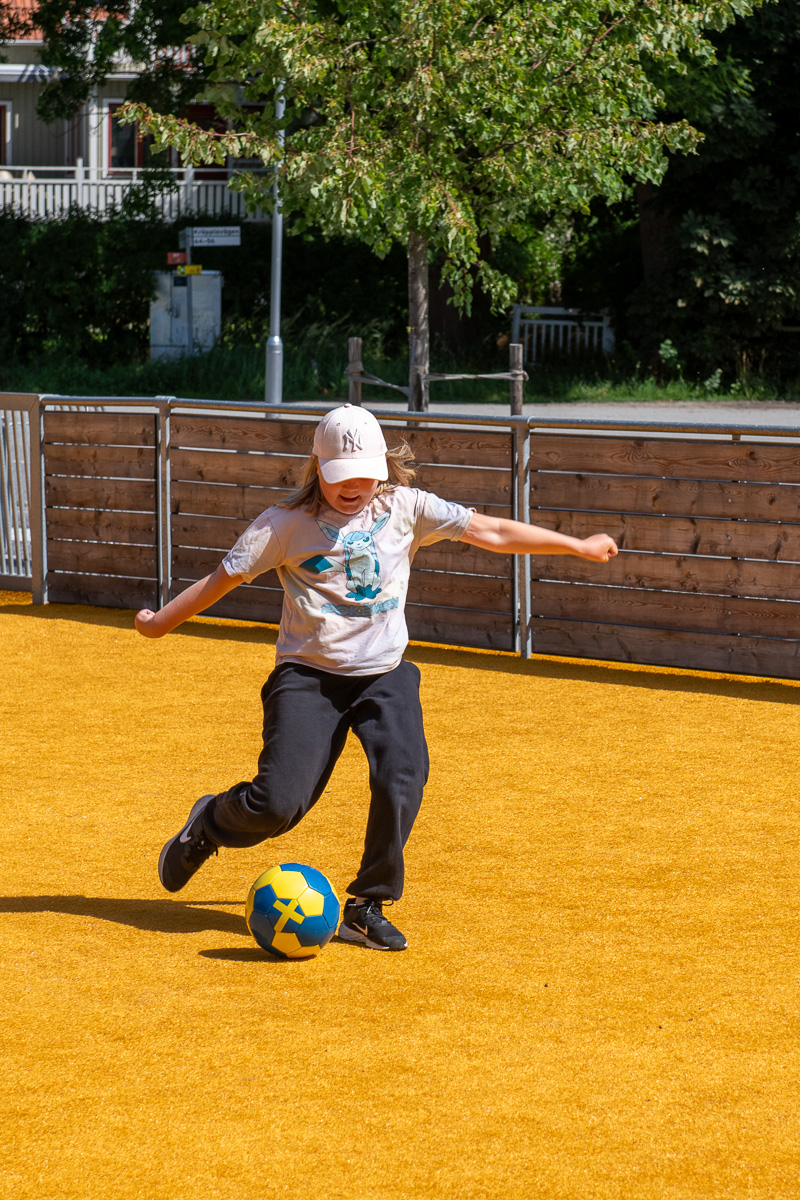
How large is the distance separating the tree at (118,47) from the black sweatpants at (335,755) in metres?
23.9

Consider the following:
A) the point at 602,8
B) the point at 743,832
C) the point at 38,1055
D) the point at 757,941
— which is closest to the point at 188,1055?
the point at 38,1055

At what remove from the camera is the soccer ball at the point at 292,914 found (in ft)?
15.7

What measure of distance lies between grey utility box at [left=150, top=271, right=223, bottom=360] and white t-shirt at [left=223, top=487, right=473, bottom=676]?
25.1m

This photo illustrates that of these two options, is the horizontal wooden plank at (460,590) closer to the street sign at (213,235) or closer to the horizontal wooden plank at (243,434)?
the horizontal wooden plank at (243,434)

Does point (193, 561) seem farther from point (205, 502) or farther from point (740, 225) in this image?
point (740, 225)

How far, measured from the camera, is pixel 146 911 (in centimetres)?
535

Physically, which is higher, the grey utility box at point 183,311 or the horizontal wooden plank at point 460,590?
the grey utility box at point 183,311

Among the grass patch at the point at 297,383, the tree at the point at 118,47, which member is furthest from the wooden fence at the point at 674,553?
the tree at the point at 118,47

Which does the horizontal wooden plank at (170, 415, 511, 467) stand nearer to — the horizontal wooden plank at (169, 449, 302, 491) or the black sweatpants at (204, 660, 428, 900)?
the horizontal wooden plank at (169, 449, 302, 491)

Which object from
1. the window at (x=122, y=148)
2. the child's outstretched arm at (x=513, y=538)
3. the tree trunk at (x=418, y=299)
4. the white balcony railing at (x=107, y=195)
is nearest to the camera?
the child's outstretched arm at (x=513, y=538)

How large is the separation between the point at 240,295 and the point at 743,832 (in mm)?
26737

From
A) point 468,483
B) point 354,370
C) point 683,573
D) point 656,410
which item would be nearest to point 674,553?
point 683,573

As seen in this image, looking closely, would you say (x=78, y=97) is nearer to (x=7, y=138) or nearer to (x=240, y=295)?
(x=240, y=295)

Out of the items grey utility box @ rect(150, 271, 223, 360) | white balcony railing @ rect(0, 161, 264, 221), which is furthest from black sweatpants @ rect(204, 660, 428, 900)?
white balcony railing @ rect(0, 161, 264, 221)
